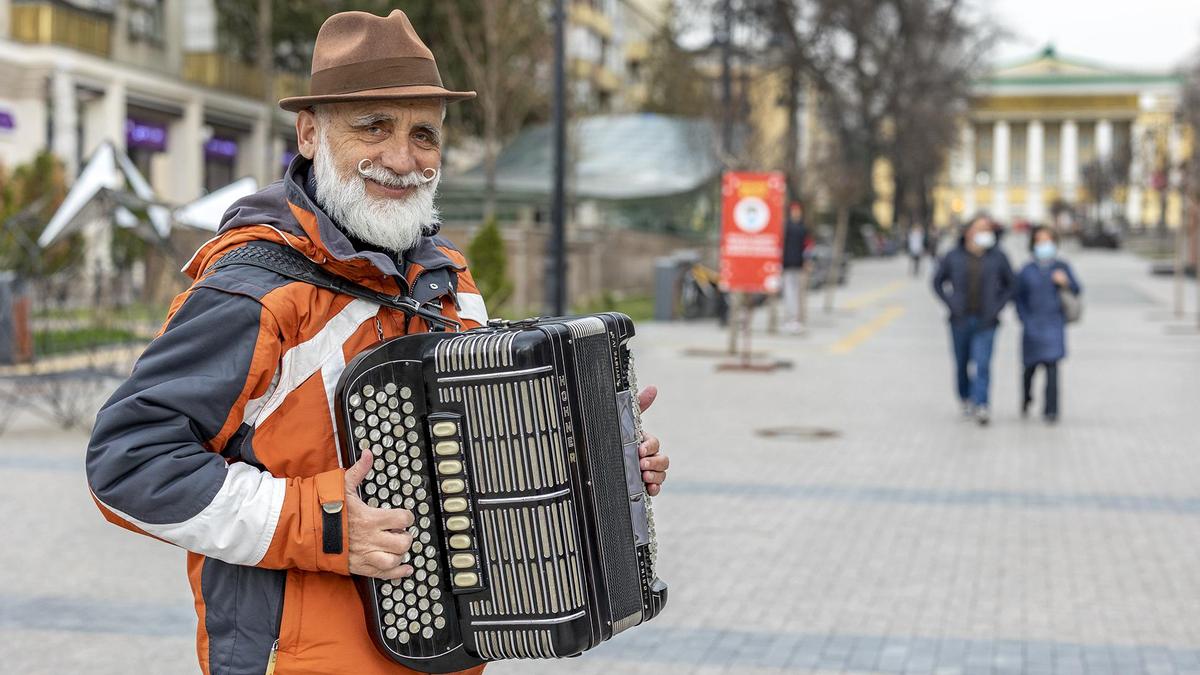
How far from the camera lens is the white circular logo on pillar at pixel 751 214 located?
61.7ft

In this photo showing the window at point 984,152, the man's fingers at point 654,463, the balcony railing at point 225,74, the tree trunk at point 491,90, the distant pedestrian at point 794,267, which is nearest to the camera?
the man's fingers at point 654,463

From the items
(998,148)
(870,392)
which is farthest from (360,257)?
(998,148)

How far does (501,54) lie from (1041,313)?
25110 millimetres

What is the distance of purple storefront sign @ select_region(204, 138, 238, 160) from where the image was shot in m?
39.6

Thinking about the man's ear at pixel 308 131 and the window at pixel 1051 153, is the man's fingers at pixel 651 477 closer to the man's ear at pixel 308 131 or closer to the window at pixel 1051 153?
the man's ear at pixel 308 131

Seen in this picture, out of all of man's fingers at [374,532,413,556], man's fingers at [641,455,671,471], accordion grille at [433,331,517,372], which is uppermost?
accordion grille at [433,331,517,372]

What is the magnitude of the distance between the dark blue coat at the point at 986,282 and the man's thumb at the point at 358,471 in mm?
11726

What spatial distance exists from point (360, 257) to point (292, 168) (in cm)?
28

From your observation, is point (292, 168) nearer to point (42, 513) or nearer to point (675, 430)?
point (42, 513)

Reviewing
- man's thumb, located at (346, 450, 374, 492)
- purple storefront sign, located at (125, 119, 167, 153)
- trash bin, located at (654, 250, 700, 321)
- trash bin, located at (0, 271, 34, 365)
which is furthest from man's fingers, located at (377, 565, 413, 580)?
purple storefront sign, located at (125, 119, 167, 153)

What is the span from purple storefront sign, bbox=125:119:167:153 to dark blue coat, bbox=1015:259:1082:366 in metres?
25.4

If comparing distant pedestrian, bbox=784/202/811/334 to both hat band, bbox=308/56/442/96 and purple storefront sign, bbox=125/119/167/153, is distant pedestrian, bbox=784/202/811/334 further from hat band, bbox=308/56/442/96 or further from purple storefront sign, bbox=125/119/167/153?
hat band, bbox=308/56/442/96

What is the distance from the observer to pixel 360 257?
260 cm

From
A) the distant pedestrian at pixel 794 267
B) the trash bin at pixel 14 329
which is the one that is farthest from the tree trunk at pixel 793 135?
the trash bin at pixel 14 329
